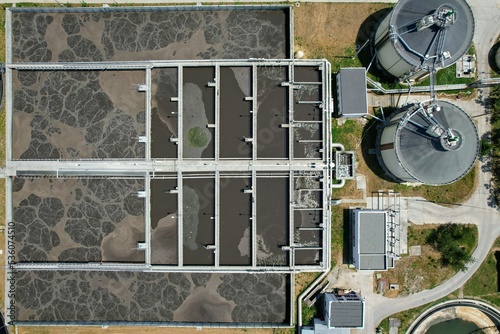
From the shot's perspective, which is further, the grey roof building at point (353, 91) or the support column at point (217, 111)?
the grey roof building at point (353, 91)

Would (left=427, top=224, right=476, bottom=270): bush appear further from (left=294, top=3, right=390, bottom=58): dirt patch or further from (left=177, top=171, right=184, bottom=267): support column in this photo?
(left=177, top=171, right=184, bottom=267): support column

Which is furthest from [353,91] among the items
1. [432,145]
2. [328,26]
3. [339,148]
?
[432,145]

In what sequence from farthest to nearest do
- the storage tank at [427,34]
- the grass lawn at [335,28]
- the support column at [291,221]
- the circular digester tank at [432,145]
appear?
the grass lawn at [335,28] < the support column at [291,221] < the storage tank at [427,34] < the circular digester tank at [432,145]

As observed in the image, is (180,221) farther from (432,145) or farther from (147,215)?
(432,145)

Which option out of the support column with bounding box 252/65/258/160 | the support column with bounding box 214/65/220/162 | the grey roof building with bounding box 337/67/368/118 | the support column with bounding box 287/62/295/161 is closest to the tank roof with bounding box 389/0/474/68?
the grey roof building with bounding box 337/67/368/118

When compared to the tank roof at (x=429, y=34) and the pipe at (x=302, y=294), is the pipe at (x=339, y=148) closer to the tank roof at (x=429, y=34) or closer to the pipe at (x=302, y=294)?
the pipe at (x=302, y=294)

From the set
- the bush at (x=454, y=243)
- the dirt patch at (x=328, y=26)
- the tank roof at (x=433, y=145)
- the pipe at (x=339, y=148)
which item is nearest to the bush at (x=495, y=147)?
the bush at (x=454, y=243)
